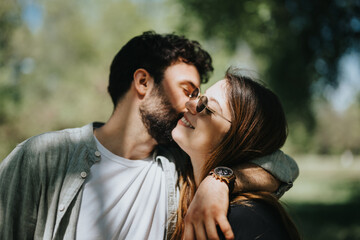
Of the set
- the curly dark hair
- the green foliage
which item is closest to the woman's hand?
the curly dark hair

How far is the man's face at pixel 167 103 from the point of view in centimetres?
252

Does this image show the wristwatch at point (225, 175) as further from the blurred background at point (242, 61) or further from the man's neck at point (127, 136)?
the blurred background at point (242, 61)

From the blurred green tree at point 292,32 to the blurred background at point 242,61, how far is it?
0.02 metres

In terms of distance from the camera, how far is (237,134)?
1.97 metres

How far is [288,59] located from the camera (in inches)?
332

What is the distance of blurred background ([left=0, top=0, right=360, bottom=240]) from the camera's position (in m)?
6.51

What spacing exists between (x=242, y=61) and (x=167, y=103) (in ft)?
39.0

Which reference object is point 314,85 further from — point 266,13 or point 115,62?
point 115,62

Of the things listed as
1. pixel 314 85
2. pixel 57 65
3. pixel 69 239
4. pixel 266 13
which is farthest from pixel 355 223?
pixel 57 65

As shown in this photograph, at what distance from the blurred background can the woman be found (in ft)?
1.61

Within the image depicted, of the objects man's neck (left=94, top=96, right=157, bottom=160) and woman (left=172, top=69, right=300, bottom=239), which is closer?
woman (left=172, top=69, right=300, bottom=239)

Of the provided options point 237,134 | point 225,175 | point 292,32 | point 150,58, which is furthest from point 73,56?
point 225,175

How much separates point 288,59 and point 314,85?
110cm

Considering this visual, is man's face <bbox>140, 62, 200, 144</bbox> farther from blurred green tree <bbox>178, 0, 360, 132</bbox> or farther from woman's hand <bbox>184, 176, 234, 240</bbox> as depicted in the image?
blurred green tree <bbox>178, 0, 360, 132</bbox>
